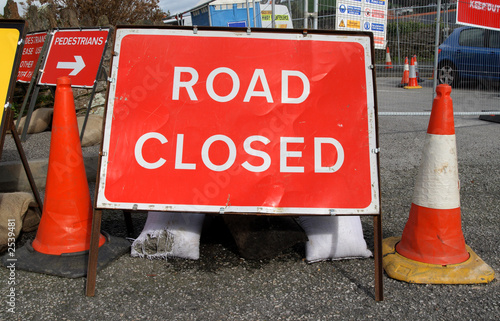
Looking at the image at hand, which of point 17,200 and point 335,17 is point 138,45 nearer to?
point 17,200

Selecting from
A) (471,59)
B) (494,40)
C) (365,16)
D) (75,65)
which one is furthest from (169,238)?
(494,40)

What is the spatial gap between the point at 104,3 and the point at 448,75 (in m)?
11.0

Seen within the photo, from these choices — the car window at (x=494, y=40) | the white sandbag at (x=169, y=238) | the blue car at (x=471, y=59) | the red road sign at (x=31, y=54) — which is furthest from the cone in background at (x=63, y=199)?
the car window at (x=494, y=40)

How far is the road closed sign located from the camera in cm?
290

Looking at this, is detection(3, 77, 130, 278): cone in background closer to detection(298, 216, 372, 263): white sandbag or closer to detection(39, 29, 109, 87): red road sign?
detection(298, 216, 372, 263): white sandbag

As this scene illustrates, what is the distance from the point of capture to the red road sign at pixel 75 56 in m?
6.71

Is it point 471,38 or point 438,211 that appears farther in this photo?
point 471,38

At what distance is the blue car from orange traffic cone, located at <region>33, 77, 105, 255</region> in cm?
718

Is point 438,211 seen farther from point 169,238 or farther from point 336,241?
point 169,238

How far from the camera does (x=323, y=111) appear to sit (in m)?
3.01

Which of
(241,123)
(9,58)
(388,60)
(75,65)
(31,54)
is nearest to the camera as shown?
(241,123)

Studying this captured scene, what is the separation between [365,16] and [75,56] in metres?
4.88

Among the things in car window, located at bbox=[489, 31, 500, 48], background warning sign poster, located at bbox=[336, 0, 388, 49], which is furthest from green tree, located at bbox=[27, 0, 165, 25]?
car window, located at bbox=[489, 31, 500, 48]

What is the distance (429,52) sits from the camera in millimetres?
8211
